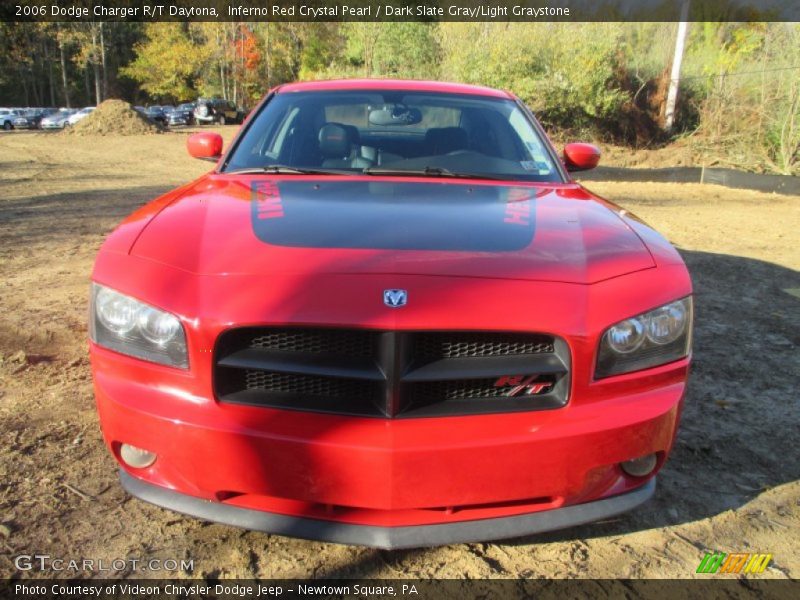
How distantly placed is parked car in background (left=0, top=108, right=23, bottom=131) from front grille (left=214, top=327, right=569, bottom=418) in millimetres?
44761

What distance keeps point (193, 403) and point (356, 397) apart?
1.52 ft

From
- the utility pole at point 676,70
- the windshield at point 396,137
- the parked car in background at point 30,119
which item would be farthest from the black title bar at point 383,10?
the windshield at point 396,137

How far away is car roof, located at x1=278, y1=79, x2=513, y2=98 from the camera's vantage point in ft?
12.0

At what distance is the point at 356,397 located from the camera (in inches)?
73.3

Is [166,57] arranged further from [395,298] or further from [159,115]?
[395,298]

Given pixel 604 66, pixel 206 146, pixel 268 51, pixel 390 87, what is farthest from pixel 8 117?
pixel 390 87

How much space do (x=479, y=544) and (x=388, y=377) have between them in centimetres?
82

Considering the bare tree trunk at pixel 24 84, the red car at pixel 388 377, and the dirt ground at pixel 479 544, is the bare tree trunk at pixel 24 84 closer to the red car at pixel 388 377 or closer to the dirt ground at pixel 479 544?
the dirt ground at pixel 479 544

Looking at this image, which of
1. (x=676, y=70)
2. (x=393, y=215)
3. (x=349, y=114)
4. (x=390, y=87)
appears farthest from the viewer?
(x=676, y=70)

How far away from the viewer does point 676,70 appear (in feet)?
71.5

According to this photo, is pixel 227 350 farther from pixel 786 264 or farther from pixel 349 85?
pixel 786 264

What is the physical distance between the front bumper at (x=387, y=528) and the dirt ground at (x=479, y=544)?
0.87 ft

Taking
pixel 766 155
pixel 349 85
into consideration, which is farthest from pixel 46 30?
pixel 349 85

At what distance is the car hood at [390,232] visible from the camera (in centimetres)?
193
